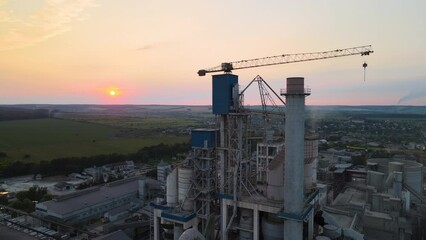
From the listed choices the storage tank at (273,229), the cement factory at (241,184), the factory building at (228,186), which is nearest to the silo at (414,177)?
the cement factory at (241,184)

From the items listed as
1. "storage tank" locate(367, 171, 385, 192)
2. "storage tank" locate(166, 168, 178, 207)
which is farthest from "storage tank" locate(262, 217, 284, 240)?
"storage tank" locate(367, 171, 385, 192)

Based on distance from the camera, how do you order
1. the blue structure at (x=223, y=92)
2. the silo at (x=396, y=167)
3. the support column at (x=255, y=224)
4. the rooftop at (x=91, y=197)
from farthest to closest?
the silo at (x=396, y=167) < the rooftop at (x=91, y=197) < the blue structure at (x=223, y=92) < the support column at (x=255, y=224)

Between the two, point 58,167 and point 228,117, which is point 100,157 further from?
point 228,117

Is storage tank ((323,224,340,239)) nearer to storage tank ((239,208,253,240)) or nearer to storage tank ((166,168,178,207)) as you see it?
storage tank ((239,208,253,240))

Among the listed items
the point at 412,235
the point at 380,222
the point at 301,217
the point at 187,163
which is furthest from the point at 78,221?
the point at 412,235

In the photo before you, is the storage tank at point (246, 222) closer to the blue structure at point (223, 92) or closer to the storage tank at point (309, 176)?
the storage tank at point (309, 176)

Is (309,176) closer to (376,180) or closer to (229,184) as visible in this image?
(229,184)
